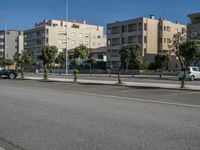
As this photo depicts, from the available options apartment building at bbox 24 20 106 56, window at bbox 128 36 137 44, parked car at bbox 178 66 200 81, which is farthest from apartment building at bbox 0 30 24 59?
parked car at bbox 178 66 200 81

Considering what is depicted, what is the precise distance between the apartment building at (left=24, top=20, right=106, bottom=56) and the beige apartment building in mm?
32024

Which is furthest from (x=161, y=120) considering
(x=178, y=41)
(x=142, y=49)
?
A: (x=142, y=49)

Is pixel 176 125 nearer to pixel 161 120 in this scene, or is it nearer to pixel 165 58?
pixel 161 120

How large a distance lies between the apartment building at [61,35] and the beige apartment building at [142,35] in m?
32.0

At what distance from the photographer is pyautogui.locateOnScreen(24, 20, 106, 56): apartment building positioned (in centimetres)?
13775

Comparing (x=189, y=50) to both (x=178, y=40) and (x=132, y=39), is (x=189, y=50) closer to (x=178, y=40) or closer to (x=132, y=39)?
(x=178, y=40)

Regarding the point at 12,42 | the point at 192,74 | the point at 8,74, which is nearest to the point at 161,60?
the point at 192,74

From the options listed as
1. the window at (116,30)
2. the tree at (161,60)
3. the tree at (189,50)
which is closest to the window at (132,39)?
the window at (116,30)

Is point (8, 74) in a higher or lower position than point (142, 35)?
lower

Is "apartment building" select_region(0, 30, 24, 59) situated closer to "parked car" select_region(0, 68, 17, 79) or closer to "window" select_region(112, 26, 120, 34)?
"window" select_region(112, 26, 120, 34)

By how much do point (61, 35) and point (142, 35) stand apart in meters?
49.2

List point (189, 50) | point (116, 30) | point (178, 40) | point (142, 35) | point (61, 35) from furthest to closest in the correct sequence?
1. point (61, 35)
2. point (116, 30)
3. point (142, 35)
4. point (178, 40)
5. point (189, 50)

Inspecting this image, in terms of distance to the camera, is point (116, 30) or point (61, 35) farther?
point (61, 35)

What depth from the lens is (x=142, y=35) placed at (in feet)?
322
